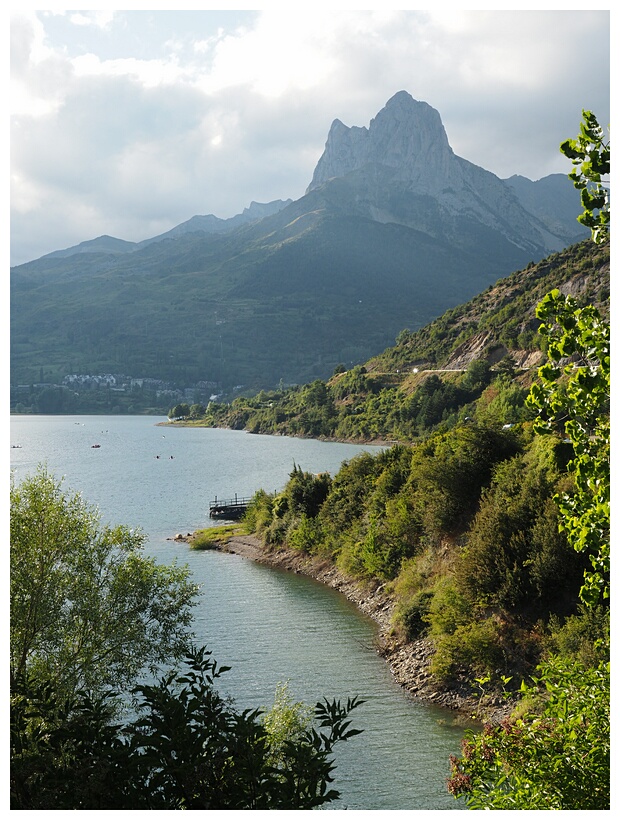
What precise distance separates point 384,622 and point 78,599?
1693 centimetres

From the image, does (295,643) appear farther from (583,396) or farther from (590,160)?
(590,160)

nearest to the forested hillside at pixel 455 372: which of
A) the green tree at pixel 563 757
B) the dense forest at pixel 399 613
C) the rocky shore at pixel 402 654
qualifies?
the rocky shore at pixel 402 654

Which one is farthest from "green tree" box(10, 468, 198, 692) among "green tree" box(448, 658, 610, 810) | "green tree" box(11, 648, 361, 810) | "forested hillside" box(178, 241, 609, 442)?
"forested hillside" box(178, 241, 609, 442)

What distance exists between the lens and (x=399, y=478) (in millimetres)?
35125

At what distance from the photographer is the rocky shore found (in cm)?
2000

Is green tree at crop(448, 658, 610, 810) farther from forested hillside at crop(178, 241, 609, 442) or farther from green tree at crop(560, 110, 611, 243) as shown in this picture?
forested hillside at crop(178, 241, 609, 442)

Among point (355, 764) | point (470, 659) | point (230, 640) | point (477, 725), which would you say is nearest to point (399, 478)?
point (230, 640)

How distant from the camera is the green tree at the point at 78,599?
44.4 feet

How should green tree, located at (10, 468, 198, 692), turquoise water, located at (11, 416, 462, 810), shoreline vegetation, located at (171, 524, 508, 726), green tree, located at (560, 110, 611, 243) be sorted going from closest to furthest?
green tree, located at (560, 110, 611, 243) → green tree, located at (10, 468, 198, 692) → turquoise water, located at (11, 416, 462, 810) → shoreline vegetation, located at (171, 524, 508, 726)

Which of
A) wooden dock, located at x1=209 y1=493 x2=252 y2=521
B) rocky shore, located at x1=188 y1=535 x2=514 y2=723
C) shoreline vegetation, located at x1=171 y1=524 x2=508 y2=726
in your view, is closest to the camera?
rocky shore, located at x1=188 y1=535 x2=514 y2=723

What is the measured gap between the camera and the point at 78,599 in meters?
14.6

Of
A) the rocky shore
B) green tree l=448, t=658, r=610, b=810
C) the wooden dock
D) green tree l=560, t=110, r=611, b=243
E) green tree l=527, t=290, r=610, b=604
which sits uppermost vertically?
green tree l=560, t=110, r=611, b=243

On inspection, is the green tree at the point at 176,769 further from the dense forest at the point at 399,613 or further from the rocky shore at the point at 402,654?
the rocky shore at the point at 402,654
